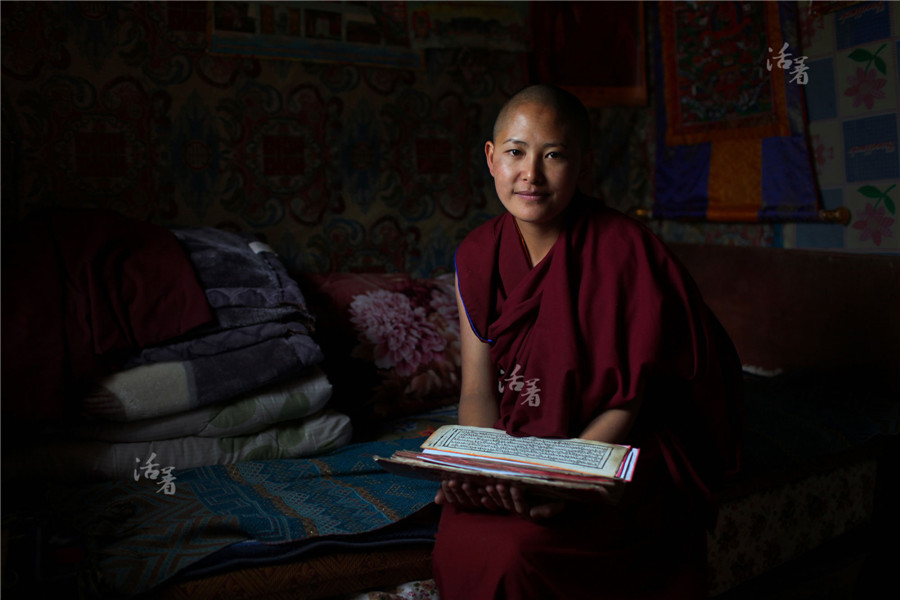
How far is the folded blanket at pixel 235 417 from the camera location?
171cm

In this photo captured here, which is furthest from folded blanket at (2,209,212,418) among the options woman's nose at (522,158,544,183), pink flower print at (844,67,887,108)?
pink flower print at (844,67,887,108)

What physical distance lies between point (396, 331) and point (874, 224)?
66.9 inches

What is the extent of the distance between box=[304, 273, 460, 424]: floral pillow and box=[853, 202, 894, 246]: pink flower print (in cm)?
147

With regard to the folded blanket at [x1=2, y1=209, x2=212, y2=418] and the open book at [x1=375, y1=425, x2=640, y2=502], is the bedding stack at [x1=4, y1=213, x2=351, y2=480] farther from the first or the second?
the open book at [x1=375, y1=425, x2=640, y2=502]

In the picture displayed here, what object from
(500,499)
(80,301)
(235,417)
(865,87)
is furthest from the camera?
(865,87)

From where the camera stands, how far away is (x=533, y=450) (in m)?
1.28

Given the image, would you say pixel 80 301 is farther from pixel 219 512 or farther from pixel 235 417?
pixel 219 512

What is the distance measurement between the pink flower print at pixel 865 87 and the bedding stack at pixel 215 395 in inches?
79.7

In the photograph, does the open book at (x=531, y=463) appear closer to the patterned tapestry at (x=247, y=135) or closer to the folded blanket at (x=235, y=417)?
the folded blanket at (x=235, y=417)
